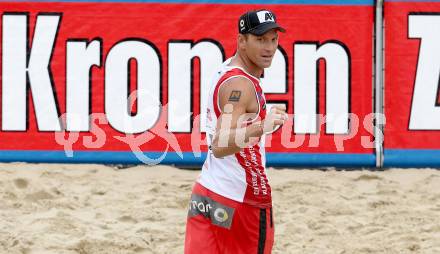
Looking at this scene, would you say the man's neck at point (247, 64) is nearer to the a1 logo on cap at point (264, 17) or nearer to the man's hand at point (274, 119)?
the a1 logo on cap at point (264, 17)

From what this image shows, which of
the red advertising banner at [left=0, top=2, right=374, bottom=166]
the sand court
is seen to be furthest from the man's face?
the red advertising banner at [left=0, top=2, right=374, bottom=166]

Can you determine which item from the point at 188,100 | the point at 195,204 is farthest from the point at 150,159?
the point at 195,204

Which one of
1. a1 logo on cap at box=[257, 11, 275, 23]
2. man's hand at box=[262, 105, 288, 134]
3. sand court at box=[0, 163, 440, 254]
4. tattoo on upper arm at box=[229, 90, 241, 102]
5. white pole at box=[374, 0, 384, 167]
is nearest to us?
man's hand at box=[262, 105, 288, 134]

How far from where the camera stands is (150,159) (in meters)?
8.84

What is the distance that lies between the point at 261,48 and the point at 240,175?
1.96ft

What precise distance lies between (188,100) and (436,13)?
2.38m

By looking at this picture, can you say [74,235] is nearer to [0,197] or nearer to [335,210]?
[0,197]

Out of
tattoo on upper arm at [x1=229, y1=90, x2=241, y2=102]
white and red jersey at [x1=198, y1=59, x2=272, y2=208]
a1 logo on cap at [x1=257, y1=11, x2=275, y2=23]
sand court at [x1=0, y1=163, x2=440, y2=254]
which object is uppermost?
a1 logo on cap at [x1=257, y1=11, x2=275, y2=23]

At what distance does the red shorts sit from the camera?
14.8 feet

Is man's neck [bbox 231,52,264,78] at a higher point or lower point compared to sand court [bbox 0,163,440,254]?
higher

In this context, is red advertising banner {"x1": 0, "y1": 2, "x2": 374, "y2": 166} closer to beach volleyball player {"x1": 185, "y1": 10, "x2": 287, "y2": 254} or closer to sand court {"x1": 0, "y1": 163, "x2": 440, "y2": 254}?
sand court {"x1": 0, "y1": 163, "x2": 440, "y2": 254}

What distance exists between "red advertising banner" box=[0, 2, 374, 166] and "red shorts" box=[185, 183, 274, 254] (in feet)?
13.8

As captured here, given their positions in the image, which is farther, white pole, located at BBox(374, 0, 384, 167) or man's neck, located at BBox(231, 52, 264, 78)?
white pole, located at BBox(374, 0, 384, 167)

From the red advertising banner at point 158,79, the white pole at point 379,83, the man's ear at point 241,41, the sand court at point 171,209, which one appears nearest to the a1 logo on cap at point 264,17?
the man's ear at point 241,41
